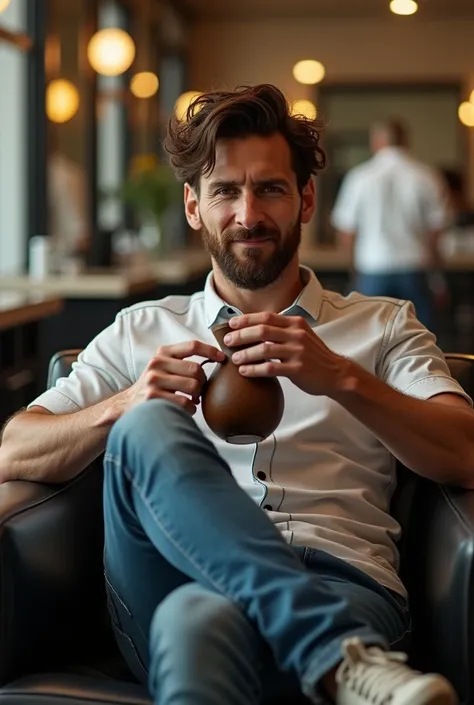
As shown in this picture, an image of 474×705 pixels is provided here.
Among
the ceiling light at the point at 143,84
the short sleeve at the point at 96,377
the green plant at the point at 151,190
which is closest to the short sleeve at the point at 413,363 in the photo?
the short sleeve at the point at 96,377

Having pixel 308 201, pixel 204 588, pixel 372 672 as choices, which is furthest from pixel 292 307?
pixel 372 672

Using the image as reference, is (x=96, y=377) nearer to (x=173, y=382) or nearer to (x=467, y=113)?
(x=173, y=382)

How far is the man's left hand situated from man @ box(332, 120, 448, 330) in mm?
5840

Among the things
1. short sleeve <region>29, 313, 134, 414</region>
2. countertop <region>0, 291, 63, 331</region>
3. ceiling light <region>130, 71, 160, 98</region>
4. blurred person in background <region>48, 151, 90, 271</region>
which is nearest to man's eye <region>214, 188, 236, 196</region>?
short sleeve <region>29, 313, 134, 414</region>

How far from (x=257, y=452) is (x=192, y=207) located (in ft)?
1.76

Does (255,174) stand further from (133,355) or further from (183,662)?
(183,662)

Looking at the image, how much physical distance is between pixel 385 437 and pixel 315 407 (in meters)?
0.18

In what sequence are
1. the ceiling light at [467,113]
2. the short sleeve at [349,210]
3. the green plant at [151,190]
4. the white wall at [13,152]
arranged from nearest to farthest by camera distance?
the white wall at [13,152]
the green plant at [151,190]
the short sleeve at [349,210]
the ceiling light at [467,113]

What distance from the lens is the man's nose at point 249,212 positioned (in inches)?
82.8

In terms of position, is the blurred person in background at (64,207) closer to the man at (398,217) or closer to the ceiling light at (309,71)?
the man at (398,217)

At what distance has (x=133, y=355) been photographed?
7.12 ft

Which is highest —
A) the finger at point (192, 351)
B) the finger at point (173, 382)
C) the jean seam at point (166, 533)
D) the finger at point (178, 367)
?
the finger at point (192, 351)

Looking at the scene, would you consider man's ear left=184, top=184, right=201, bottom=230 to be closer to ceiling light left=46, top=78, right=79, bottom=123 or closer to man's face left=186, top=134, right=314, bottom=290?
man's face left=186, top=134, right=314, bottom=290

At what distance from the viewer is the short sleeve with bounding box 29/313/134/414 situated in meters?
2.12
